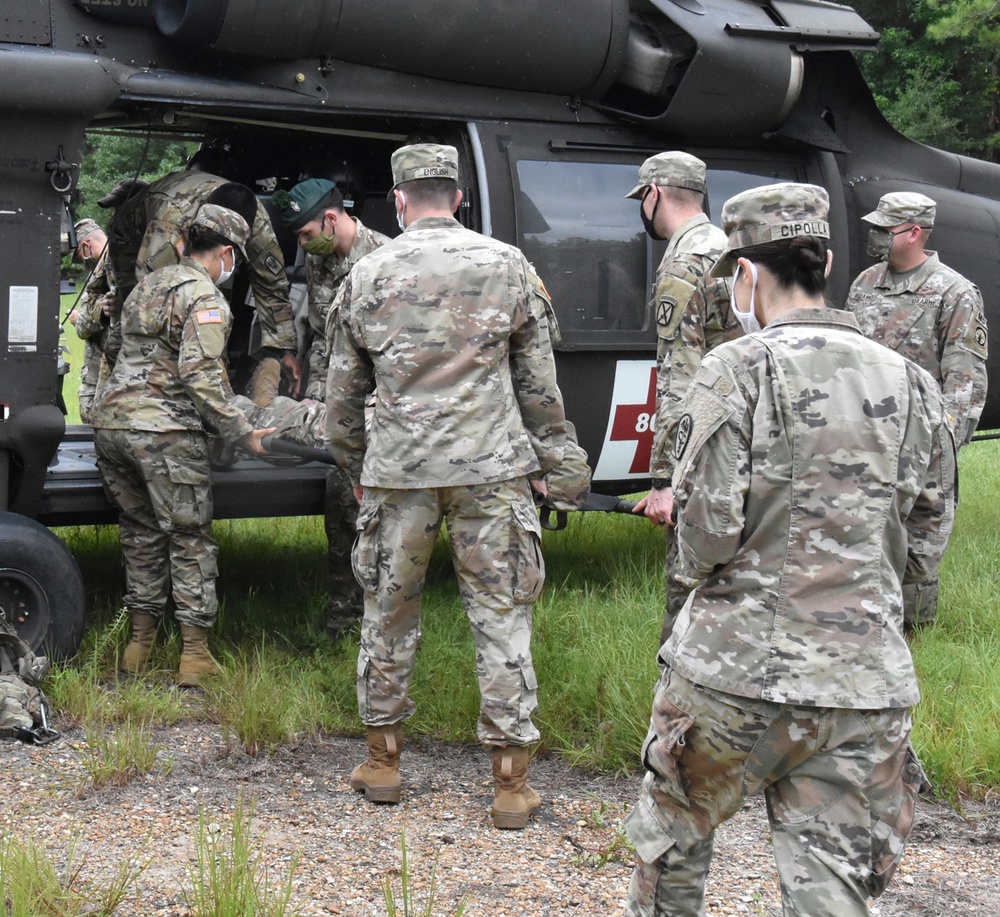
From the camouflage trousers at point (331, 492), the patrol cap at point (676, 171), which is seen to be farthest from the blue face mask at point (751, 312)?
the camouflage trousers at point (331, 492)

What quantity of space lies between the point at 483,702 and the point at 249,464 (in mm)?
2123

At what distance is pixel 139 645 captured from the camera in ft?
16.2

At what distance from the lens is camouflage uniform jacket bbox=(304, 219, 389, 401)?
548 centimetres

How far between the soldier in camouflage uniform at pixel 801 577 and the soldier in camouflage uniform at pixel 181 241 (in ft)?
10.8

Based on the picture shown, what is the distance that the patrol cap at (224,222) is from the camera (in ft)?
16.1

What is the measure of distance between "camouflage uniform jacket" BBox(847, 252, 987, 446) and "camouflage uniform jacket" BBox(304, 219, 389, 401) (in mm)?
2150

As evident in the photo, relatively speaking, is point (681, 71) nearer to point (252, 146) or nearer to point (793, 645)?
point (252, 146)

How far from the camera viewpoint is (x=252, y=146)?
21.5 ft

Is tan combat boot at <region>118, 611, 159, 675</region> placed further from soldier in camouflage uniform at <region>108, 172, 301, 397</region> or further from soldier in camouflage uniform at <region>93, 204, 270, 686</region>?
soldier in camouflage uniform at <region>108, 172, 301, 397</region>

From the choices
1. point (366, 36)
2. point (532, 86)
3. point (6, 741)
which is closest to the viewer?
point (6, 741)

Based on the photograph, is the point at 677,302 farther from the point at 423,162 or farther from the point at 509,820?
the point at 509,820

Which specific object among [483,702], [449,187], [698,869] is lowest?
[483,702]

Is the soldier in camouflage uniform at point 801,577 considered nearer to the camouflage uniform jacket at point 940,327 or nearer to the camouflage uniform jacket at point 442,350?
the camouflage uniform jacket at point 442,350

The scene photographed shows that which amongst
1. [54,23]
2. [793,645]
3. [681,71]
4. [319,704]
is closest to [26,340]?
[54,23]
